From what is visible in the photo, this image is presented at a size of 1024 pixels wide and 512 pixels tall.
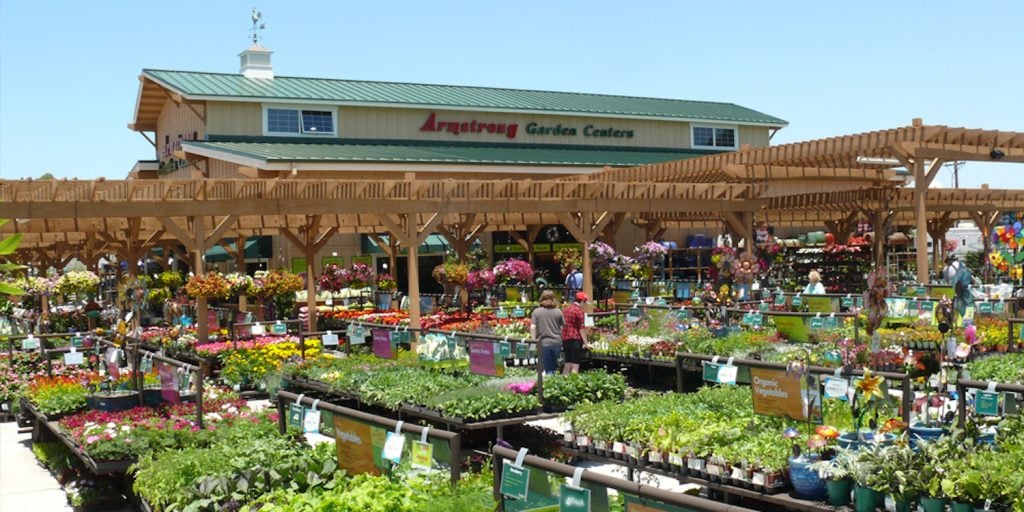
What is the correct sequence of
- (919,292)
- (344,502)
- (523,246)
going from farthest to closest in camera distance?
1. (523,246)
2. (919,292)
3. (344,502)

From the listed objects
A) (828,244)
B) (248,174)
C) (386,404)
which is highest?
(248,174)

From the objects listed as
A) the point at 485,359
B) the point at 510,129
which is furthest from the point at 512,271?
the point at 510,129

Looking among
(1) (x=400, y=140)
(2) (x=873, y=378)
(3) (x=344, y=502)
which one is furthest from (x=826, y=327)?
(1) (x=400, y=140)

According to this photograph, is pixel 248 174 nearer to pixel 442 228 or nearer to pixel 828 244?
pixel 442 228

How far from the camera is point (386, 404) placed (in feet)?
34.0

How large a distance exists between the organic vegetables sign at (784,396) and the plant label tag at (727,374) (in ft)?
2.32

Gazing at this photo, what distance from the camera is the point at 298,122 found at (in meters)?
31.4

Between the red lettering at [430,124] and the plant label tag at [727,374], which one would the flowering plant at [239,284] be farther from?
the red lettering at [430,124]

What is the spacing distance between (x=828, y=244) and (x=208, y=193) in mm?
15029

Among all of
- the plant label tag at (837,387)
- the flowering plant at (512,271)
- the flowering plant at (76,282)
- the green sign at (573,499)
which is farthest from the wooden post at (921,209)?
the flowering plant at (76,282)

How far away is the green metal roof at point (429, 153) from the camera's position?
27750 millimetres

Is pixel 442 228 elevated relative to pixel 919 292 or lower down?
elevated

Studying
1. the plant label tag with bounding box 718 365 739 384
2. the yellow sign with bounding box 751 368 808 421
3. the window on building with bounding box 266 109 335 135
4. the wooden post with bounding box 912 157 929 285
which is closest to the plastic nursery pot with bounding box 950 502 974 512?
the yellow sign with bounding box 751 368 808 421

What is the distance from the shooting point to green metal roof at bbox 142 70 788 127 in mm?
30891
